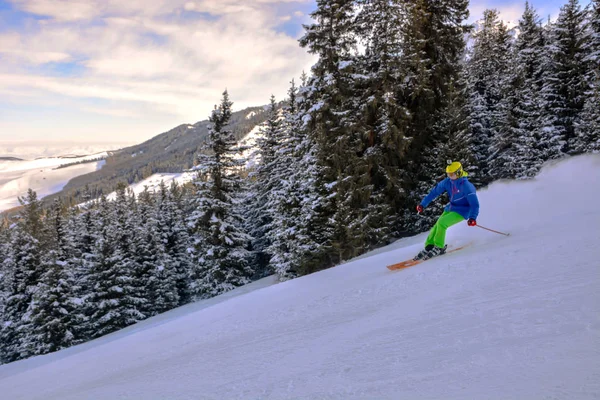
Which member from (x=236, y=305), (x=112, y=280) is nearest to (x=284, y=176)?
(x=112, y=280)

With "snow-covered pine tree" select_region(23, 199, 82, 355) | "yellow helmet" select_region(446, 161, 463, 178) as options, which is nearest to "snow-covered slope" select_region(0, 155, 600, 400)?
"yellow helmet" select_region(446, 161, 463, 178)

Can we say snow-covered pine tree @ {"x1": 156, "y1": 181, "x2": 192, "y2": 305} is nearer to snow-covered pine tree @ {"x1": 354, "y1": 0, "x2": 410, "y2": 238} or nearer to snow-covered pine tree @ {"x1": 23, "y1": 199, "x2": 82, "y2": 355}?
snow-covered pine tree @ {"x1": 23, "y1": 199, "x2": 82, "y2": 355}

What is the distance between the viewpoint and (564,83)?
25297 mm

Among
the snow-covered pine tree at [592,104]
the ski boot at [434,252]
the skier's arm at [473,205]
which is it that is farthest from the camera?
the snow-covered pine tree at [592,104]

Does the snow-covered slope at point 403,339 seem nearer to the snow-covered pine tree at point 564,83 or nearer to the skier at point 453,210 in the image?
the skier at point 453,210

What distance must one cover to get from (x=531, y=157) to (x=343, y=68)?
15512 mm

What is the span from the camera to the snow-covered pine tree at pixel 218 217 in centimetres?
2536

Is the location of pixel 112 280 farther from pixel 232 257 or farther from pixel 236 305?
pixel 236 305

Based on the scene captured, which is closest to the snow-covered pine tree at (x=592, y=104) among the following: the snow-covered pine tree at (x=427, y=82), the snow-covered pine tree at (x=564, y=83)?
the snow-covered pine tree at (x=564, y=83)

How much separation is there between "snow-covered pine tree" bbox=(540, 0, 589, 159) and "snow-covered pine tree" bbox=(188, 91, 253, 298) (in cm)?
2204

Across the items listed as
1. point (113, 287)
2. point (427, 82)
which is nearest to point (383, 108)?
point (427, 82)

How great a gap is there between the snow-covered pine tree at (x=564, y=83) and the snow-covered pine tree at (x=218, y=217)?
22.0 meters

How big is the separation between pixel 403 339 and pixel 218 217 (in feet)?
77.1

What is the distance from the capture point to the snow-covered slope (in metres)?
2.54
